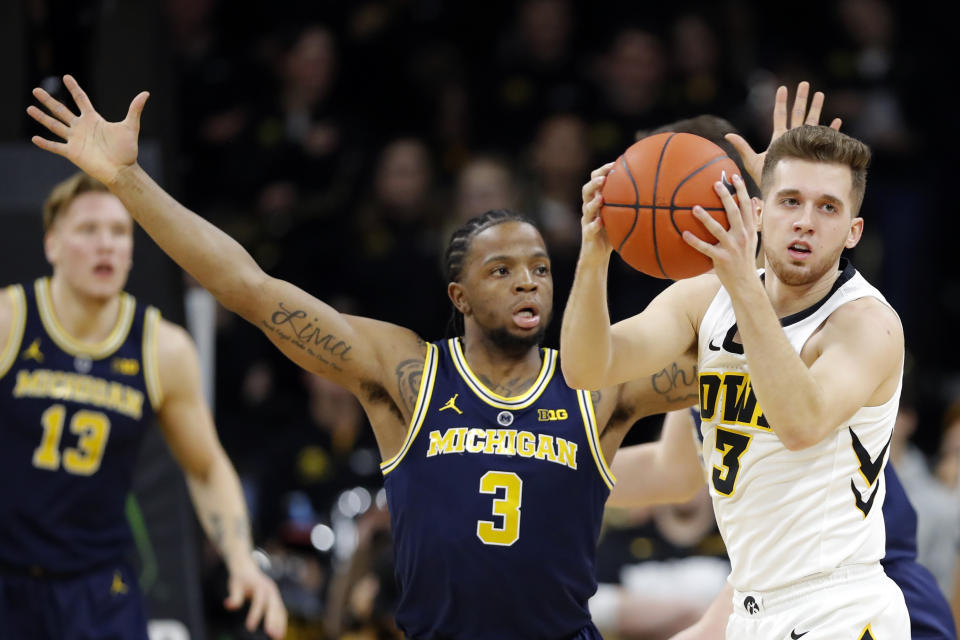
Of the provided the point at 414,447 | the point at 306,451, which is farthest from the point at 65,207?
the point at 306,451

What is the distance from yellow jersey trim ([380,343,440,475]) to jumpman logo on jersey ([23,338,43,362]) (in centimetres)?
202

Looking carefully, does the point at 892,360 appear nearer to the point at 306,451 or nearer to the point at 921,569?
the point at 921,569

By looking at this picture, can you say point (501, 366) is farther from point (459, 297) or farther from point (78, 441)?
point (78, 441)

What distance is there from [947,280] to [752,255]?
24.9 feet

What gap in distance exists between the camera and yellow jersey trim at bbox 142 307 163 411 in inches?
235

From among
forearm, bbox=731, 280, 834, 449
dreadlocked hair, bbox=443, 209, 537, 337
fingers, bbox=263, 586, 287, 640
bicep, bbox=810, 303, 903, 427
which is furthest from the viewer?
fingers, bbox=263, 586, 287, 640

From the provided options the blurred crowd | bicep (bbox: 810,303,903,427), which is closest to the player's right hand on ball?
bicep (bbox: 810,303,903,427)

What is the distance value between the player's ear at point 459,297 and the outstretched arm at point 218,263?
0.96 feet

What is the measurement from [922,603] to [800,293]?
4.50 feet

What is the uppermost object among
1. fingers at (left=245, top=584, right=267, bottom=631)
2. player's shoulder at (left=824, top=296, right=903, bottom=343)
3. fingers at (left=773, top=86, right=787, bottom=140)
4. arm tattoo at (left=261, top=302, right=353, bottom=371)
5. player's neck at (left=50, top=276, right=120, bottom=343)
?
fingers at (left=773, top=86, right=787, bottom=140)

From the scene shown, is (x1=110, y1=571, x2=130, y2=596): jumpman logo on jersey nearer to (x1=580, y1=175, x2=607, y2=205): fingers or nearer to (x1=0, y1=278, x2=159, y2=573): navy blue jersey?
(x1=0, y1=278, x2=159, y2=573): navy blue jersey

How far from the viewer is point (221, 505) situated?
242 inches

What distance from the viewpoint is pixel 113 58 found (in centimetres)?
798

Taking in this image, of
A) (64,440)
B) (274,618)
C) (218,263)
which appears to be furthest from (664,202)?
(64,440)
